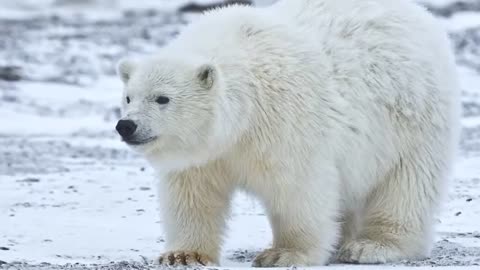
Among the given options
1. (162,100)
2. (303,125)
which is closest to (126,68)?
(162,100)

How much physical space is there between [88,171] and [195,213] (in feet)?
12.8

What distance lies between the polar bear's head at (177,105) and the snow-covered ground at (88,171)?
0.67m

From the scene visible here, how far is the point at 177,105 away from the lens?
582 centimetres

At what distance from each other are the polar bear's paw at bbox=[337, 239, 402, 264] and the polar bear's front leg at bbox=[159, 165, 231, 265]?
0.77 metres

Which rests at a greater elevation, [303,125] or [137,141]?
[303,125]

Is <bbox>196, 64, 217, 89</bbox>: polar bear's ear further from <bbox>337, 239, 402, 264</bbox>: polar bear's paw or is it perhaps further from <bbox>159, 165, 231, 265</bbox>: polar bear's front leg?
<bbox>337, 239, 402, 264</bbox>: polar bear's paw

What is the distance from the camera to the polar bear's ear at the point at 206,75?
5781 millimetres

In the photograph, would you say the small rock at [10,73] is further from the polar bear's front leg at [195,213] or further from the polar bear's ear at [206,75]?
the polar bear's ear at [206,75]

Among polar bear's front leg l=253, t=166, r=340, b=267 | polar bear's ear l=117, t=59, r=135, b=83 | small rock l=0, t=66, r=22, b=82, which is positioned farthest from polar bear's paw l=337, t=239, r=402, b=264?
small rock l=0, t=66, r=22, b=82

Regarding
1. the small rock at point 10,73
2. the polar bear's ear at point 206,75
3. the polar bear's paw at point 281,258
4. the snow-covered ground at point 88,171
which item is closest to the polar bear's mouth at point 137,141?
the polar bear's ear at point 206,75

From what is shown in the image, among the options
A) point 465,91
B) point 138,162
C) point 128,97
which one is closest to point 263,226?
point 128,97

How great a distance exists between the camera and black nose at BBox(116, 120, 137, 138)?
561 centimetres

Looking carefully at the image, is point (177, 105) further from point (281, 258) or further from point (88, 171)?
point (88, 171)

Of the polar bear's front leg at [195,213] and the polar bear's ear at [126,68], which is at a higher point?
the polar bear's ear at [126,68]
